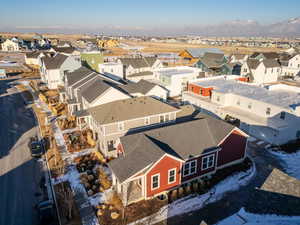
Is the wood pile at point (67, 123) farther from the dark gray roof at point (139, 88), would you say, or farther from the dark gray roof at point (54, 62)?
the dark gray roof at point (54, 62)

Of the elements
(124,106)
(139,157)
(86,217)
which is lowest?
(86,217)

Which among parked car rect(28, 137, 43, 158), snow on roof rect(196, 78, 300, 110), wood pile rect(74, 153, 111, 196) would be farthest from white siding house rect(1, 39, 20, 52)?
wood pile rect(74, 153, 111, 196)

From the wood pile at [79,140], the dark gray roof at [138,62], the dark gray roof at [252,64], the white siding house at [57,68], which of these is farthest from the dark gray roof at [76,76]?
the dark gray roof at [252,64]

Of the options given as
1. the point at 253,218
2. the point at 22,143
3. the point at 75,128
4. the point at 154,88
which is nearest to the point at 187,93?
the point at 154,88

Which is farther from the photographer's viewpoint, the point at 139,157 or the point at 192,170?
the point at 192,170

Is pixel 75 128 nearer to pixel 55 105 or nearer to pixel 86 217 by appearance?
pixel 55 105

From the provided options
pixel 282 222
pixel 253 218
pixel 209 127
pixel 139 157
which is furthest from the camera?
pixel 209 127

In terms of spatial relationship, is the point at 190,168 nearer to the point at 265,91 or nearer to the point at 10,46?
the point at 265,91
